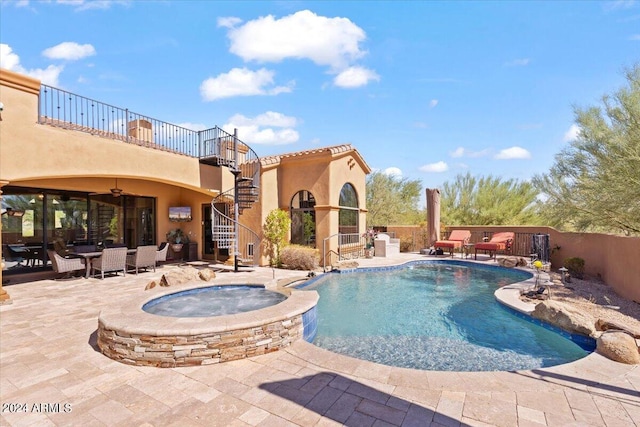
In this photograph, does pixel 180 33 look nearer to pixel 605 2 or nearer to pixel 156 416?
pixel 156 416

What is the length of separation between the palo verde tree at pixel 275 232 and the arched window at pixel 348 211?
8.52 feet

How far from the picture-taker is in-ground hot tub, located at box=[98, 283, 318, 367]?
12.6 ft

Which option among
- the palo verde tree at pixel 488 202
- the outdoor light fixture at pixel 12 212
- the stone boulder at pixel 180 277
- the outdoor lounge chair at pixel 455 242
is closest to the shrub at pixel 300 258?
the stone boulder at pixel 180 277

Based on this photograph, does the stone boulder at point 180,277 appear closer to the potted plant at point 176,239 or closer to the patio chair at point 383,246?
the potted plant at point 176,239

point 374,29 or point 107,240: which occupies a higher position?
point 374,29

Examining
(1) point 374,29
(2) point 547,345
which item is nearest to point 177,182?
(1) point 374,29

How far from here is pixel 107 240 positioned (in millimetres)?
12055

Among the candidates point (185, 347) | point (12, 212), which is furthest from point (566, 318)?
point (12, 212)

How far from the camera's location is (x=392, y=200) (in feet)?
84.2

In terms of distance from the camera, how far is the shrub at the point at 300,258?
1105 cm

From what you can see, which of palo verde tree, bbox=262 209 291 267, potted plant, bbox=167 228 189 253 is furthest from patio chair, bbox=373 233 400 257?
potted plant, bbox=167 228 189 253

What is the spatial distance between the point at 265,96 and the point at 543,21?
10678mm

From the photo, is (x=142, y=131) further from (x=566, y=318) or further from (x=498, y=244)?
(x=498, y=244)

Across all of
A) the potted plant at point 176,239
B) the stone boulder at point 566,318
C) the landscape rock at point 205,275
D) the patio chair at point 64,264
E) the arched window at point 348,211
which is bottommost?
the stone boulder at point 566,318
